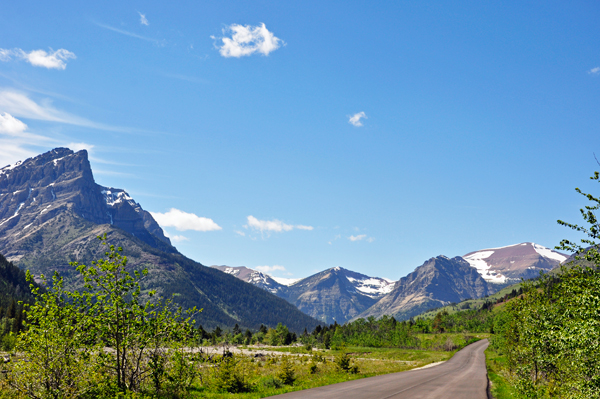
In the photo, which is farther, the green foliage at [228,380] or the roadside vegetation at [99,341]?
the green foliage at [228,380]

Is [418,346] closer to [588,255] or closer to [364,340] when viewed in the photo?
[364,340]

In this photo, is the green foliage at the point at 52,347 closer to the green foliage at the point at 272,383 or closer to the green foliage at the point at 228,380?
the green foliage at the point at 228,380

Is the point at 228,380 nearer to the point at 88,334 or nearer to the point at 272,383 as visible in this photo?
the point at 272,383

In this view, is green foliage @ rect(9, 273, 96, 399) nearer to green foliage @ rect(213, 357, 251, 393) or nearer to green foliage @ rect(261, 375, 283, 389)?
green foliage @ rect(213, 357, 251, 393)

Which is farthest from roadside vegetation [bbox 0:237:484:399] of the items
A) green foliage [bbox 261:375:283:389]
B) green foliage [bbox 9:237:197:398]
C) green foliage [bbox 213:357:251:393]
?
green foliage [bbox 261:375:283:389]

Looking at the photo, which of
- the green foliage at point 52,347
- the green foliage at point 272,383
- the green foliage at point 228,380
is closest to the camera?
the green foliage at point 52,347

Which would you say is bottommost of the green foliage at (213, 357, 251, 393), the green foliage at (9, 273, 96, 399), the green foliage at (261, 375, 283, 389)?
the green foliage at (261, 375, 283, 389)

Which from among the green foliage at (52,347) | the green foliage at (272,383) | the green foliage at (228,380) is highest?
the green foliage at (52,347)

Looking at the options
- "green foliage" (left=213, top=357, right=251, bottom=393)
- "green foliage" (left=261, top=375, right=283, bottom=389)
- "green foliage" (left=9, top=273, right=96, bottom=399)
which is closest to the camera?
"green foliage" (left=9, top=273, right=96, bottom=399)

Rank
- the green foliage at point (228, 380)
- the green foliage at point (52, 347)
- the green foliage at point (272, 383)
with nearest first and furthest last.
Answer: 1. the green foliage at point (52, 347)
2. the green foliage at point (228, 380)
3. the green foliage at point (272, 383)

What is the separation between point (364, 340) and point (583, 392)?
14064 centimetres

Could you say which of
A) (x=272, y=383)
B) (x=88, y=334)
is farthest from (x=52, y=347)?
(x=272, y=383)

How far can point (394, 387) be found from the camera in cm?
3269

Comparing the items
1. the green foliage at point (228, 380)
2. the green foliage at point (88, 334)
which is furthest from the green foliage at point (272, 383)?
the green foliage at point (88, 334)
